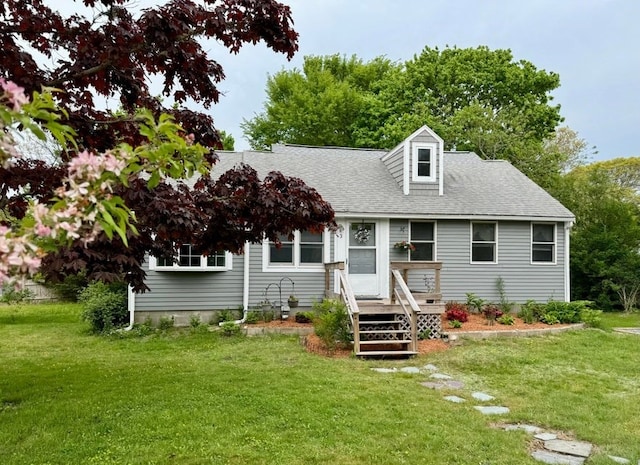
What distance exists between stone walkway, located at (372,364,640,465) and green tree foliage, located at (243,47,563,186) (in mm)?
15345

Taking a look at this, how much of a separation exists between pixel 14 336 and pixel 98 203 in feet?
35.4

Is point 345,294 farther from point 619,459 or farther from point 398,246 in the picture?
point 619,459

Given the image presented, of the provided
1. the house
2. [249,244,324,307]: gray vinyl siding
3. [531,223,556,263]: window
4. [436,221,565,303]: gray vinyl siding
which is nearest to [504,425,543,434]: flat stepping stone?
the house

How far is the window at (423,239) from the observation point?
12.1 metres

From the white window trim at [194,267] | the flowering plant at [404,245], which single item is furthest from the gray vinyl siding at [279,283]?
the flowering plant at [404,245]

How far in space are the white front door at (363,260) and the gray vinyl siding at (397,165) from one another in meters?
1.98

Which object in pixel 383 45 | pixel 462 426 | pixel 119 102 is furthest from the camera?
pixel 383 45

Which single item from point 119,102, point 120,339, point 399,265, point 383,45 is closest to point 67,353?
point 120,339

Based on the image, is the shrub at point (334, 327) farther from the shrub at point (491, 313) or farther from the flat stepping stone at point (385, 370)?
the shrub at point (491, 313)

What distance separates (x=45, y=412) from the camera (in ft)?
16.1

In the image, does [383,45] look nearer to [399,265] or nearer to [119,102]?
[399,265]

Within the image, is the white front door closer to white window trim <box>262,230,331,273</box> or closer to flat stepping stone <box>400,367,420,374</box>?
white window trim <box>262,230,331,273</box>

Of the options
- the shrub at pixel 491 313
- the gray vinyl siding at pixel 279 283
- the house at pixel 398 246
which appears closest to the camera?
the shrub at pixel 491 313

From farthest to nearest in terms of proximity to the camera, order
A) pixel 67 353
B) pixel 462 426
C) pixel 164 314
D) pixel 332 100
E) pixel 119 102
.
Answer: pixel 332 100
pixel 164 314
pixel 67 353
pixel 119 102
pixel 462 426
